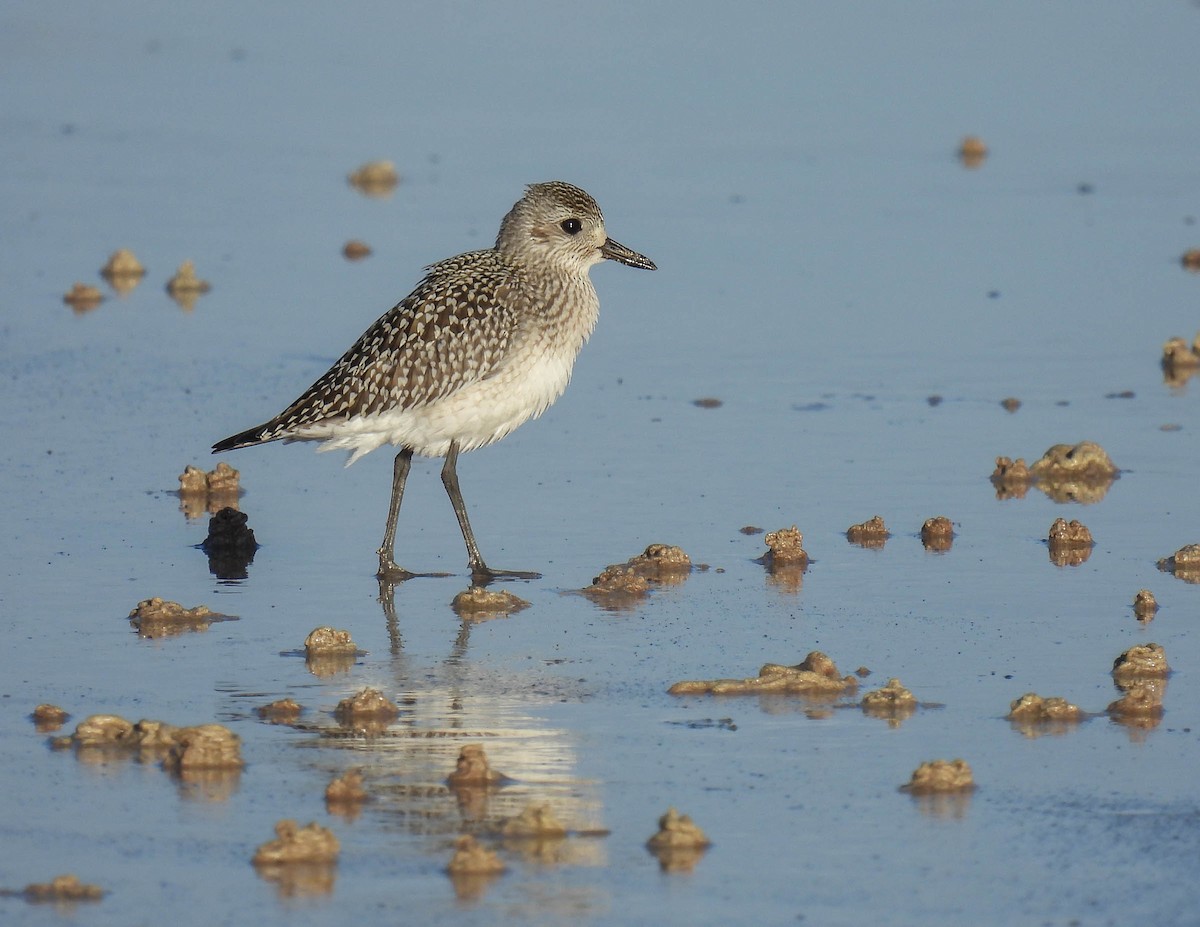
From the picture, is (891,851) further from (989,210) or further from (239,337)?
(989,210)

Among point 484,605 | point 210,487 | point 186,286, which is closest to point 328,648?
point 484,605

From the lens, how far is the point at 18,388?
43.9 ft

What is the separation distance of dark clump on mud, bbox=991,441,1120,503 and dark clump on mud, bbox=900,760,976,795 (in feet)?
14.5

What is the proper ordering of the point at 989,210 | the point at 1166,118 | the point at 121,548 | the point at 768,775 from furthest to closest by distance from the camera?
1. the point at 1166,118
2. the point at 989,210
3. the point at 121,548
4. the point at 768,775

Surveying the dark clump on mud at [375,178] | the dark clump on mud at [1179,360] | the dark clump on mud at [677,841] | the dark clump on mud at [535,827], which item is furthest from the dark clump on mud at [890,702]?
the dark clump on mud at [375,178]

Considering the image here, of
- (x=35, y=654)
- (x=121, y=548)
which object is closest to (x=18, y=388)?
(x=121, y=548)

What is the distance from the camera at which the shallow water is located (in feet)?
22.7

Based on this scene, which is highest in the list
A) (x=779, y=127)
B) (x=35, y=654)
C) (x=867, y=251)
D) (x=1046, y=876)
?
(x=779, y=127)

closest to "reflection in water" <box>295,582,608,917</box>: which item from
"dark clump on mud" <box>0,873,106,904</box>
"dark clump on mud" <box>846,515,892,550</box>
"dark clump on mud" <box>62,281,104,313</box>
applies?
"dark clump on mud" <box>0,873,106,904</box>

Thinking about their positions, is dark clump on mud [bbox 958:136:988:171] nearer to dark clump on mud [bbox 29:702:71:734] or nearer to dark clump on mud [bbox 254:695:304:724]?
dark clump on mud [bbox 254:695:304:724]

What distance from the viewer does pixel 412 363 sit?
10508 millimetres

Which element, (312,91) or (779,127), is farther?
(312,91)

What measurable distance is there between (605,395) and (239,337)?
263 centimetres

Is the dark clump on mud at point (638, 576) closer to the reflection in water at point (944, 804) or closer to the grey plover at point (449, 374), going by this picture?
the grey plover at point (449, 374)
